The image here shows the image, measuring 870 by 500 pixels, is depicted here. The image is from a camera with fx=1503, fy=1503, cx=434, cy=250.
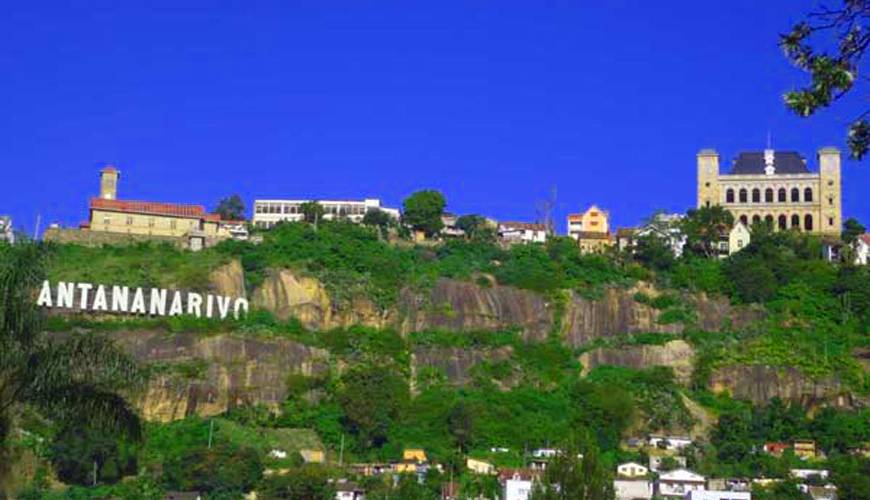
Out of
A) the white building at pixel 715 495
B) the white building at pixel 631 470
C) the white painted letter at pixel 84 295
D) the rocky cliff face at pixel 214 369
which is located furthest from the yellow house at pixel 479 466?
the white painted letter at pixel 84 295

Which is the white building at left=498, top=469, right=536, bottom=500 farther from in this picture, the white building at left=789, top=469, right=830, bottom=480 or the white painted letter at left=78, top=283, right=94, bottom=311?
the white painted letter at left=78, top=283, right=94, bottom=311

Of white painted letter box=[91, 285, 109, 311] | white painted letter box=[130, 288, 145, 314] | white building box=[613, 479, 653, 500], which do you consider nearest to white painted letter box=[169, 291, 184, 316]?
white painted letter box=[130, 288, 145, 314]

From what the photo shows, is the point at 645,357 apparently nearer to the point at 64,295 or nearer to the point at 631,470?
the point at 631,470

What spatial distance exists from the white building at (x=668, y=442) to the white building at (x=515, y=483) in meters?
11.1

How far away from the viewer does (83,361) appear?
17969 mm

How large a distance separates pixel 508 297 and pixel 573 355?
6236mm

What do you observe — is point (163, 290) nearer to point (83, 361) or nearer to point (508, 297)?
point (508, 297)

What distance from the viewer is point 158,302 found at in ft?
275

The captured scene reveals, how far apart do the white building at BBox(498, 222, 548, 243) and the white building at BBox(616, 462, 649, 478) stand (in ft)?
114

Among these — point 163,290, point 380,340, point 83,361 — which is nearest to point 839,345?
point 380,340

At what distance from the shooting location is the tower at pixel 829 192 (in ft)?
360

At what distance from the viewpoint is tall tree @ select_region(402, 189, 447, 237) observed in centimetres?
10494

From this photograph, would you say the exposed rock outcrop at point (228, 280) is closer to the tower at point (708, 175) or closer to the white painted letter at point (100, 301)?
the white painted letter at point (100, 301)

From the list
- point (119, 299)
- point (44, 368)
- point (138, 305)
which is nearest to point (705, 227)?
point (138, 305)
